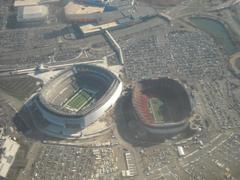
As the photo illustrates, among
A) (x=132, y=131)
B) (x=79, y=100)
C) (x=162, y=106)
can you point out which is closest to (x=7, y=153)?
(x=79, y=100)

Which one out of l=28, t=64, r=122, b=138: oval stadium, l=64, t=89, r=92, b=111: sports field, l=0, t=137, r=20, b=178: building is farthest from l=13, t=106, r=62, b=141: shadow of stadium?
l=64, t=89, r=92, b=111: sports field

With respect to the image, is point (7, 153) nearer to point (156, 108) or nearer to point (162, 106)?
point (156, 108)

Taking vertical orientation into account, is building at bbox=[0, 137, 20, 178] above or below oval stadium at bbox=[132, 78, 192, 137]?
below

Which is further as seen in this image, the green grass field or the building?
the green grass field

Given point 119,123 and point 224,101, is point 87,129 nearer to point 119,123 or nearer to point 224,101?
point 119,123

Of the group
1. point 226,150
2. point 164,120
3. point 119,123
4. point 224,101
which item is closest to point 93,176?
point 119,123

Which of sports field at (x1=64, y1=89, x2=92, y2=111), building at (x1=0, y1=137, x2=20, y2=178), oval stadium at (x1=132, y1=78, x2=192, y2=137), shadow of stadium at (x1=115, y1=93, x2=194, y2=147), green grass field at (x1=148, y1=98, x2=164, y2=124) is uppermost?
oval stadium at (x1=132, y1=78, x2=192, y2=137)

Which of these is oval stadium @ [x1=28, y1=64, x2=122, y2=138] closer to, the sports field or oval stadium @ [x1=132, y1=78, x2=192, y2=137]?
the sports field
